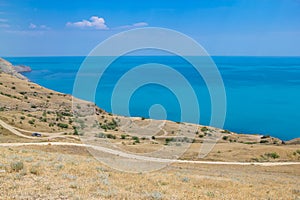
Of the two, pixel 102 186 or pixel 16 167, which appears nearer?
pixel 102 186

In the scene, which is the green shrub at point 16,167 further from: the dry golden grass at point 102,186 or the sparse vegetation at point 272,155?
the sparse vegetation at point 272,155

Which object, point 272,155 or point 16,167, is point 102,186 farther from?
point 272,155

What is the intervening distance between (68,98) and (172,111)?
37.4 meters

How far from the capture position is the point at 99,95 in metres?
134

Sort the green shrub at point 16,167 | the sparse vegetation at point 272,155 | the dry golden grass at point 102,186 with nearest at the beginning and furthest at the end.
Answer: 1. the dry golden grass at point 102,186
2. the green shrub at point 16,167
3. the sparse vegetation at point 272,155

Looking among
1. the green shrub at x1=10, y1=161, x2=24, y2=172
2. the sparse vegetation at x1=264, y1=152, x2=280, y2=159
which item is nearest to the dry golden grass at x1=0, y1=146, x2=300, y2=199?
the green shrub at x1=10, y1=161, x2=24, y2=172

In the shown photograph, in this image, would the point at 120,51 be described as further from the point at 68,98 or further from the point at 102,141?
the point at 68,98

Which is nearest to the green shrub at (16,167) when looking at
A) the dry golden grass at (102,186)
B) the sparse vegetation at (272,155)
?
the dry golden grass at (102,186)

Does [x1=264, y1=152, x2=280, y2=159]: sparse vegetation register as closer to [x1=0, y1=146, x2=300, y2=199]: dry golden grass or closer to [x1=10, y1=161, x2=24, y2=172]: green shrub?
[x1=0, y1=146, x2=300, y2=199]: dry golden grass

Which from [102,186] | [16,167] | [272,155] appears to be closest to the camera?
[102,186]

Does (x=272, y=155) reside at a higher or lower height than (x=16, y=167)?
higher

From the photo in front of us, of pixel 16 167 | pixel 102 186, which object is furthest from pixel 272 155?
pixel 16 167

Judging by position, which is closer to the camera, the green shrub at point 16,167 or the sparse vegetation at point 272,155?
the green shrub at point 16,167

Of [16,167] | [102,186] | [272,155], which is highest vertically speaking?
[272,155]
